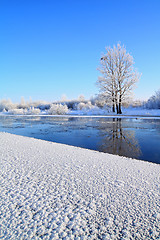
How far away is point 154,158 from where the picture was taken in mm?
4410

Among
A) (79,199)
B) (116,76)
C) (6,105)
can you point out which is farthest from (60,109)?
(6,105)

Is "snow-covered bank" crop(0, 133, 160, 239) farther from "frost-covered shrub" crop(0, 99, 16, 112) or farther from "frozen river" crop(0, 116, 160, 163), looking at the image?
"frost-covered shrub" crop(0, 99, 16, 112)

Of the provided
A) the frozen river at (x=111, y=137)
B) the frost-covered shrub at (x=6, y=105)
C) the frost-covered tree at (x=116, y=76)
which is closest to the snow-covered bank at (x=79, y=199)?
the frozen river at (x=111, y=137)

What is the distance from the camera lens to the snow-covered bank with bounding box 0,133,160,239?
1705mm

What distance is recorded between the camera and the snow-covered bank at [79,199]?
1705 millimetres

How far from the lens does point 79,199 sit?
2.23 metres

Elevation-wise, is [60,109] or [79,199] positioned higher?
[60,109]

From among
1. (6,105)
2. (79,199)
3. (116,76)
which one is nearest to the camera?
(79,199)

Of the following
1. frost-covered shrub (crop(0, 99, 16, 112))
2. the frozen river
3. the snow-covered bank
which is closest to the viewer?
the snow-covered bank

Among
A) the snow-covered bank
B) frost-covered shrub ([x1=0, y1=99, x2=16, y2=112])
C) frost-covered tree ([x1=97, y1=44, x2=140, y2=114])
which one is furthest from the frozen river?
frost-covered shrub ([x1=0, y1=99, x2=16, y2=112])

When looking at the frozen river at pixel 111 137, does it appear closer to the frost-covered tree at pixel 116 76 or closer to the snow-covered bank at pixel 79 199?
the snow-covered bank at pixel 79 199

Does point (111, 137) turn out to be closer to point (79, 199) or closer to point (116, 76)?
point (79, 199)

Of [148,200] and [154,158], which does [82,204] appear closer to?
[148,200]

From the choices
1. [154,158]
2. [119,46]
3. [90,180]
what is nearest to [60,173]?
[90,180]
